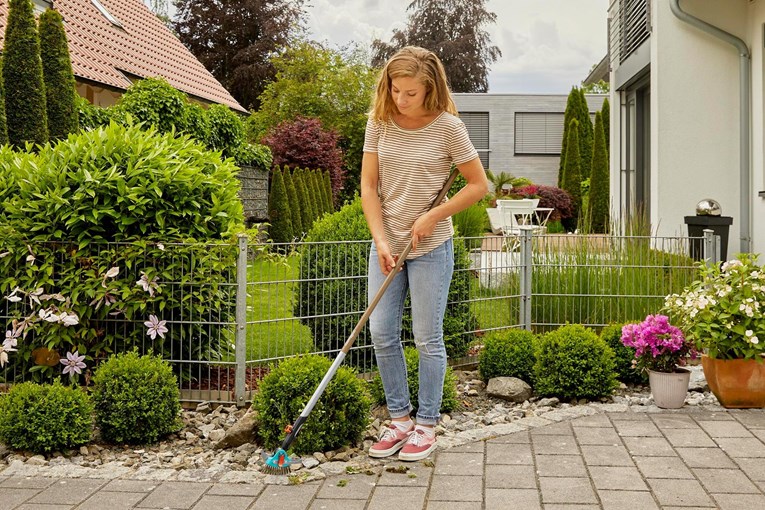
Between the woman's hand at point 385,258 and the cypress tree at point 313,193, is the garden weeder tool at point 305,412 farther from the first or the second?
the cypress tree at point 313,193

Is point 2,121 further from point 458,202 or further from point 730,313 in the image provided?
point 730,313

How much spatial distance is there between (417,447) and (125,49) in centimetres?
1387

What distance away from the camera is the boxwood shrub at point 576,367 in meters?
4.90

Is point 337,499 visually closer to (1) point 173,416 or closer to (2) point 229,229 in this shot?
(1) point 173,416

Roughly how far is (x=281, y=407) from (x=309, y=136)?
1494 centimetres

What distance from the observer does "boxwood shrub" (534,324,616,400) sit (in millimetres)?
4902

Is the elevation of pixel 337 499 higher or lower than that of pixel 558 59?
lower

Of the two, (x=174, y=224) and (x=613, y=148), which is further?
(x=613, y=148)

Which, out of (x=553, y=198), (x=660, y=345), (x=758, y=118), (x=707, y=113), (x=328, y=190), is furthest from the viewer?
(x=553, y=198)

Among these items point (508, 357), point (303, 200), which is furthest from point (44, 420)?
point (303, 200)

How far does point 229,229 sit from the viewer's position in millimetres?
5070

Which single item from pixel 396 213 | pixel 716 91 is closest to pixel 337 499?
pixel 396 213

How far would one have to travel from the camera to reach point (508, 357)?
5.23 m

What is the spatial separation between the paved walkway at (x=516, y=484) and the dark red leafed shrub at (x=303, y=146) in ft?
48.2
